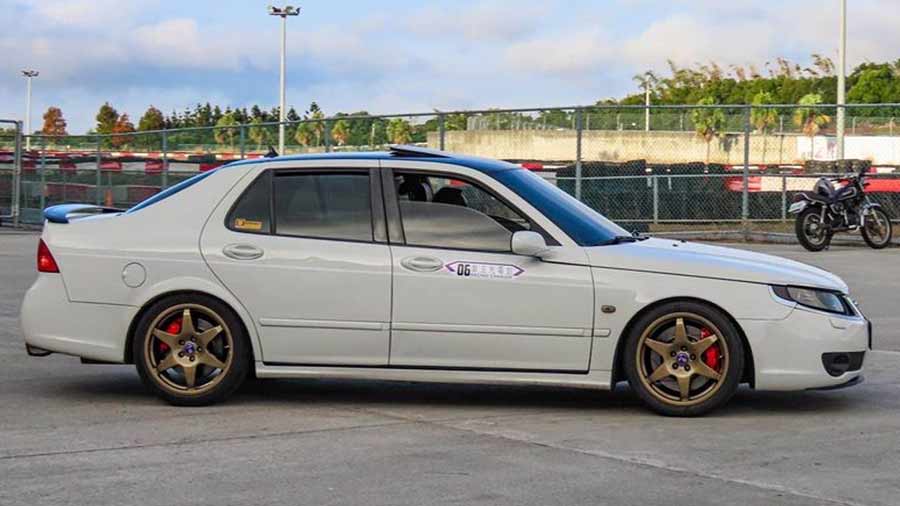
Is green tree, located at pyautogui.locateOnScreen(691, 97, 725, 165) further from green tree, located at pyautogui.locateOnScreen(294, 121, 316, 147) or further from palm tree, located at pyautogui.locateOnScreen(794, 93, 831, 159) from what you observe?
green tree, located at pyautogui.locateOnScreen(294, 121, 316, 147)

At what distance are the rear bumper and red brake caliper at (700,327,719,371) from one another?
309cm

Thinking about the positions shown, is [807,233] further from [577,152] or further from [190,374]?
[190,374]

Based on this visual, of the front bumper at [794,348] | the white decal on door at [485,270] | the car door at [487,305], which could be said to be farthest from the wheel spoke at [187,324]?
the front bumper at [794,348]

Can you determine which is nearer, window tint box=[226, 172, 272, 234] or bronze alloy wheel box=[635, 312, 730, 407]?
bronze alloy wheel box=[635, 312, 730, 407]

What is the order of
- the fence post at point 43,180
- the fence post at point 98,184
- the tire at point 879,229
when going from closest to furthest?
the tire at point 879,229
the fence post at point 98,184
the fence post at point 43,180

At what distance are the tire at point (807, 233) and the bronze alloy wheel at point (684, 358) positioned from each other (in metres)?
14.3

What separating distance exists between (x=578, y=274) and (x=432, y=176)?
1023 millimetres

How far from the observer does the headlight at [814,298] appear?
301 inches

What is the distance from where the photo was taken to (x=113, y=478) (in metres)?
6.14

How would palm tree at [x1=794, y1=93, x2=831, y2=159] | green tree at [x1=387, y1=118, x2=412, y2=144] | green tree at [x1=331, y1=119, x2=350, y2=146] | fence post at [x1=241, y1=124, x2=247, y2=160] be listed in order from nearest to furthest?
green tree at [x1=387, y1=118, x2=412, y2=144]
palm tree at [x1=794, y1=93, x2=831, y2=159]
green tree at [x1=331, y1=119, x2=350, y2=146]
fence post at [x1=241, y1=124, x2=247, y2=160]

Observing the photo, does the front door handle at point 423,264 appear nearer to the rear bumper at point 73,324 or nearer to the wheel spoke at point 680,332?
the wheel spoke at point 680,332

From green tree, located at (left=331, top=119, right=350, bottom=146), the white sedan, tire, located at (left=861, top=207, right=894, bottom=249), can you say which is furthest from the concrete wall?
the white sedan

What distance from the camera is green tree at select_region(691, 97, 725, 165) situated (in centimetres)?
2427

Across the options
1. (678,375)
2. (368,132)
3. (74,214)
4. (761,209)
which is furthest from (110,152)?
(678,375)
